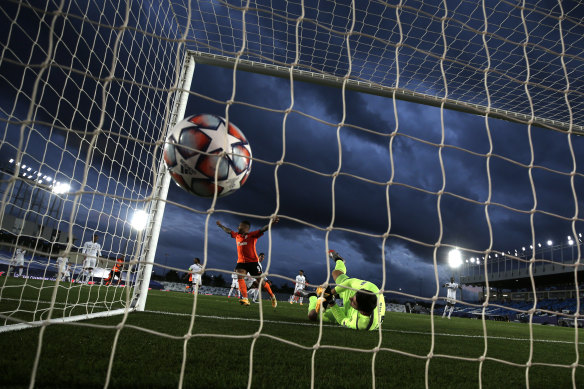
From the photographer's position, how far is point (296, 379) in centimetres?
174

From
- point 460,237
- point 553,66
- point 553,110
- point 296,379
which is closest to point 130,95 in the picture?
point 296,379

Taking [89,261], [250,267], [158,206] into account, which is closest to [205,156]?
[158,206]

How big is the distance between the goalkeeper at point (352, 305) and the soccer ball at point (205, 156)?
1957 mm

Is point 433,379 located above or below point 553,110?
below

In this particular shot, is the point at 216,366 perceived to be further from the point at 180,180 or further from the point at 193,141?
the point at 193,141

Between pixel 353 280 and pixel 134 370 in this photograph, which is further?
pixel 353 280

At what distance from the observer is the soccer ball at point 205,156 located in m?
2.19

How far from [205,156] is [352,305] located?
2.79 metres

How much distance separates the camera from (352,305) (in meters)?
4.09

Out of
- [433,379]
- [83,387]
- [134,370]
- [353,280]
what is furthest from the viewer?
[353,280]

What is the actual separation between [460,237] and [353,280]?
47.7 m

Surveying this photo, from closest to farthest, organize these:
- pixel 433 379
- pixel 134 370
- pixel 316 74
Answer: pixel 134 370, pixel 433 379, pixel 316 74

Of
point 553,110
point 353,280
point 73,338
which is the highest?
point 553,110

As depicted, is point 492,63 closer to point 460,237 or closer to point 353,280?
point 353,280
